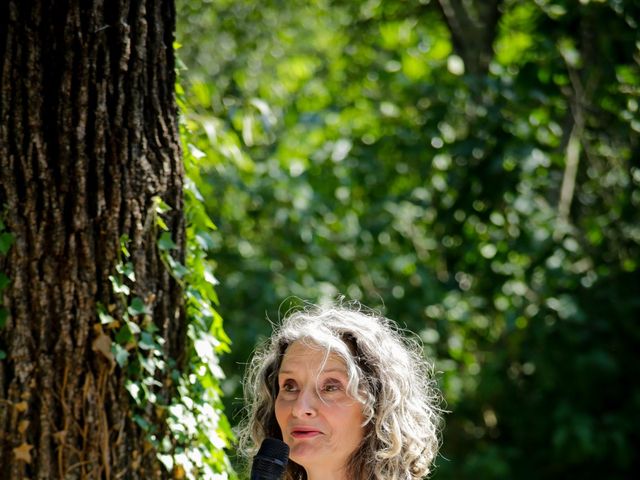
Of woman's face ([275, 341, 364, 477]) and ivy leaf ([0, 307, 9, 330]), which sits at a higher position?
ivy leaf ([0, 307, 9, 330])

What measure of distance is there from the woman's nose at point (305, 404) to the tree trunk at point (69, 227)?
41cm

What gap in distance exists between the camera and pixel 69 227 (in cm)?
260

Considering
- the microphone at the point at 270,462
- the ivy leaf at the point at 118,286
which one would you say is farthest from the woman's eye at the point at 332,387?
the ivy leaf at the point at 118,286

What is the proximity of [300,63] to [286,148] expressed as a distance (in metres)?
1.50

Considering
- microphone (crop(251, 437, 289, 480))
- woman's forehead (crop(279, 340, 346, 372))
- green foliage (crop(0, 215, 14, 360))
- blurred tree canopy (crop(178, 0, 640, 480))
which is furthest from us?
blurred tree canopy (crop(178, 0, 640, 480))

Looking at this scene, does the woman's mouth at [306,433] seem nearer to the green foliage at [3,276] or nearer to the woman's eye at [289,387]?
the woman's eye at [289,387]

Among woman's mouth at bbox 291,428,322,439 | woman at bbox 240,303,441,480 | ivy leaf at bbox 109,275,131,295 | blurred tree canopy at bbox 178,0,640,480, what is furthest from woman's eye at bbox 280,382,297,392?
blurred tree canopy at bbox 178,0,640,480

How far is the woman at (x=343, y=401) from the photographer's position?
2578 mm

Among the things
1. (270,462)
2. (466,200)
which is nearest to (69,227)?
(270,462)

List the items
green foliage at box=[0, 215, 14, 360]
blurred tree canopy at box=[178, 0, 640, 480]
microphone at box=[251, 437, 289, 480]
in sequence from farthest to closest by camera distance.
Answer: blurred tree canopy at box=[178, 0, 640, 480] → green foliage at box=[0, 215, 14, 360] → microphone at box=[251, 437, 289, 480]

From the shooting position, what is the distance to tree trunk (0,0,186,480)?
2.56 metres

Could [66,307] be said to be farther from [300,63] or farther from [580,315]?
[300,63]

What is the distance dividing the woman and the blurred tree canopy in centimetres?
248

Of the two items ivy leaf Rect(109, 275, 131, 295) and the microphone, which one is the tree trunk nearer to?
ivy leaf Rect(109, 275, 131, 295)
